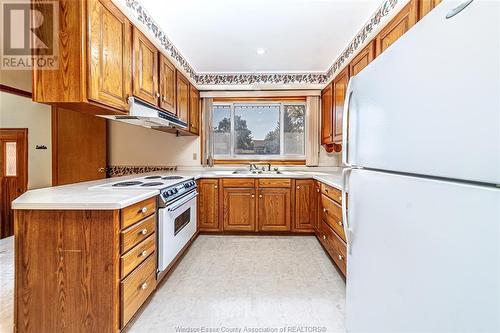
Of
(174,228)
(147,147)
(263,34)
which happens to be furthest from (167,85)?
(174,228)

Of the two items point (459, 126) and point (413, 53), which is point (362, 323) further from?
point (413, 53)

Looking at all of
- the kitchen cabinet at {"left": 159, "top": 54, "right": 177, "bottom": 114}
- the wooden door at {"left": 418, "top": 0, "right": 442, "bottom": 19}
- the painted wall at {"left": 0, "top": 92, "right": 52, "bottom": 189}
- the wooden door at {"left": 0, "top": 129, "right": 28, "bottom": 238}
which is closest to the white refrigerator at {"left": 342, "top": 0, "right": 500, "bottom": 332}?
the wooden door at {"left": 418, "top": 0, "right": 442, "bottom": 19}

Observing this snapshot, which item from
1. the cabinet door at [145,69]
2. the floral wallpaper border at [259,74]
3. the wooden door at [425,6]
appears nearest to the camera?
the wooden door at [425,6]

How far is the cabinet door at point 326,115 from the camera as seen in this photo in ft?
11.2

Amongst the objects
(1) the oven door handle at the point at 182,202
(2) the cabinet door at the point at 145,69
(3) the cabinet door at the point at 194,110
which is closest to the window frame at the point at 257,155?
(3) the cabinet door at the point at 194,110

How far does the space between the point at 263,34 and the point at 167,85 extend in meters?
1.20

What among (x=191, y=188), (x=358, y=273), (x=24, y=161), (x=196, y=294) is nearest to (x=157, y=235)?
(x=196, y=294)

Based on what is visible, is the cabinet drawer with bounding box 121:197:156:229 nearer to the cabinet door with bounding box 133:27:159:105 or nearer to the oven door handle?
the oven door handle

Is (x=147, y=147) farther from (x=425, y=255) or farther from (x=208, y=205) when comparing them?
(x=425, y=255)

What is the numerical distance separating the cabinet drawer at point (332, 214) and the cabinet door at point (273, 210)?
0.61 meters

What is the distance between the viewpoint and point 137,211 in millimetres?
1692

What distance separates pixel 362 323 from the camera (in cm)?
124

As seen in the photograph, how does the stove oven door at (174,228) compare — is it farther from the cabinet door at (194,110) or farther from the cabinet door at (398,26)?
the cabinet door at (398,26)

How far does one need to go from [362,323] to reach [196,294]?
1.32 metres
